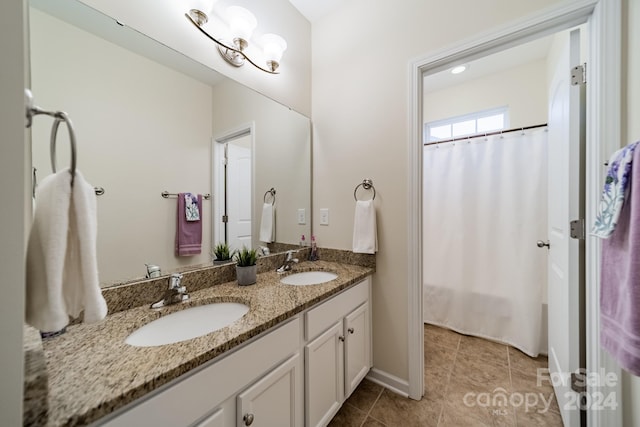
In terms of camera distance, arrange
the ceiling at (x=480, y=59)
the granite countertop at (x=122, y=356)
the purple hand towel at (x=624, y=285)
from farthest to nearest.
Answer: the ceiling at (x=480, y=59)
the purple hand towel at (x=624, y=285)
the granite countertop at (x=122, y=356)

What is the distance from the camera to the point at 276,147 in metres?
1.70

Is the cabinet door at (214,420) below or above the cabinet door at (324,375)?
above

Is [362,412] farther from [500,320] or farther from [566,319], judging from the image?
[500,320]

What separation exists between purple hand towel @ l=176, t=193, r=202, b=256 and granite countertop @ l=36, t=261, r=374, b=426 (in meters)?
0.25

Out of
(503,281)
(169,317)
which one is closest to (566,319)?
(503,281)

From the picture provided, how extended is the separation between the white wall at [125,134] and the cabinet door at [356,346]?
36.3 inches

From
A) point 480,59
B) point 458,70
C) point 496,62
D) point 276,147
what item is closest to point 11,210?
point 276,147

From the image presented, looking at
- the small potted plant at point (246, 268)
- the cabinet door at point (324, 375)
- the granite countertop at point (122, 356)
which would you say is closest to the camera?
the granite countertop at point (122, 356)

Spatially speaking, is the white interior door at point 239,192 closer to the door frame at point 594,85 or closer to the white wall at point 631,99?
the door frame at point 594,85

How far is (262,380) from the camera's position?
82cm

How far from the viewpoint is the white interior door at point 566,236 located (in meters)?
1.06

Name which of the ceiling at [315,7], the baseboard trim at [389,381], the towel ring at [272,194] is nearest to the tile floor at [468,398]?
the baseboard trim at [389,381]

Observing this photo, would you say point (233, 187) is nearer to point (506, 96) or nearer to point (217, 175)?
point (217, 175)

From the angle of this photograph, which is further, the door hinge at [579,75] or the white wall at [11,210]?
the door hinge at [579,75]
